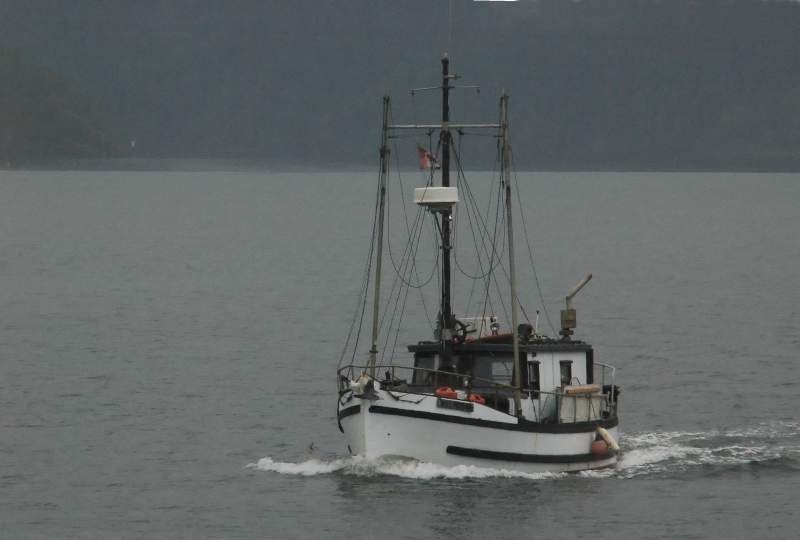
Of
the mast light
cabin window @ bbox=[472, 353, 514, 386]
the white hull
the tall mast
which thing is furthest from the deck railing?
the mast light

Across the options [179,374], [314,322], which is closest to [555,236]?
[314,322]

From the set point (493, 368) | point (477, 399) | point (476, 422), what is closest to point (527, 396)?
point (493, 368)

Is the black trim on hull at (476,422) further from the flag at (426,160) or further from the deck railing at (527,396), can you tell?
the flag at (426,160)

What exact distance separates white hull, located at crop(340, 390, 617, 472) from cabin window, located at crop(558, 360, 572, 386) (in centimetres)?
237

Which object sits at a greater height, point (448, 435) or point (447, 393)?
point (447, 393)

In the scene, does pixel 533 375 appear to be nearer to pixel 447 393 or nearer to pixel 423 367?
pixel 423 367

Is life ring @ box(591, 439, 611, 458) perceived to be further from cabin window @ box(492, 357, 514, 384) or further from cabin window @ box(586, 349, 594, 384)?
cabin window @ box(492, 357, 514, 384)

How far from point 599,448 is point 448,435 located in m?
5.04

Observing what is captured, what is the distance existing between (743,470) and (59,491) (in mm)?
20391

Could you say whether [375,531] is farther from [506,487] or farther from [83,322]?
[83,322]

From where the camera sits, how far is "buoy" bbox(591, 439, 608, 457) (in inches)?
1951

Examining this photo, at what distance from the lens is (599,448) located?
4959cm

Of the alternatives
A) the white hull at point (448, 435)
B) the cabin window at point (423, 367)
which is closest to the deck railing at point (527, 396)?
the cabin window at point (423, 367)

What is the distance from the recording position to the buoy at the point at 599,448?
1951 inches
